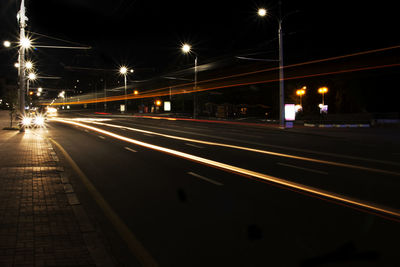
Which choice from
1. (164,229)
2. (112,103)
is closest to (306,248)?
(164,229)

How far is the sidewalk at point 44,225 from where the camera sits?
4.14 m

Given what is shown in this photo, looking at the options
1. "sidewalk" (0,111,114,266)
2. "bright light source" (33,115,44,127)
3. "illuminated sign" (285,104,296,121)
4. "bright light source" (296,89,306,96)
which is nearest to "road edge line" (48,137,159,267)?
"sidewalk" (0,111,114,266)

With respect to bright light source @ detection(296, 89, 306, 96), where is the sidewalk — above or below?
below

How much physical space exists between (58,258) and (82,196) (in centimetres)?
341

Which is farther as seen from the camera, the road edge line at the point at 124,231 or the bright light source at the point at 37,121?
the bright light source at the point at 37,121

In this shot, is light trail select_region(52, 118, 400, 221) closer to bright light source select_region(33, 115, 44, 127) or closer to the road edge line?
the road edge line

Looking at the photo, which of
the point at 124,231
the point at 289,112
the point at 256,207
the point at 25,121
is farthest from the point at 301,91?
the point at 124,231

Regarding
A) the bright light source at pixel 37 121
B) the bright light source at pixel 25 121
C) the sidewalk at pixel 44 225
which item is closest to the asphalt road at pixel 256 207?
the sidewalk at pixel 44 225

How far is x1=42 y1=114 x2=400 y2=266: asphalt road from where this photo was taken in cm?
450

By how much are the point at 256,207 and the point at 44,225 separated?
3666mm

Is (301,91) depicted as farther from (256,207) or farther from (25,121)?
(256,207)

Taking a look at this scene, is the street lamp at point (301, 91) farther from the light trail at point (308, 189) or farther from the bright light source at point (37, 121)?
the light trail at point (308, 189)

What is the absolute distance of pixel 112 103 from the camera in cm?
11481

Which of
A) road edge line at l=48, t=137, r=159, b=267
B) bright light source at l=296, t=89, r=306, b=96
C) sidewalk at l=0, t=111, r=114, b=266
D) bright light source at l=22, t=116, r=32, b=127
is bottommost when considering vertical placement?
road edge line at l=48, t=137, r=159, b=267
